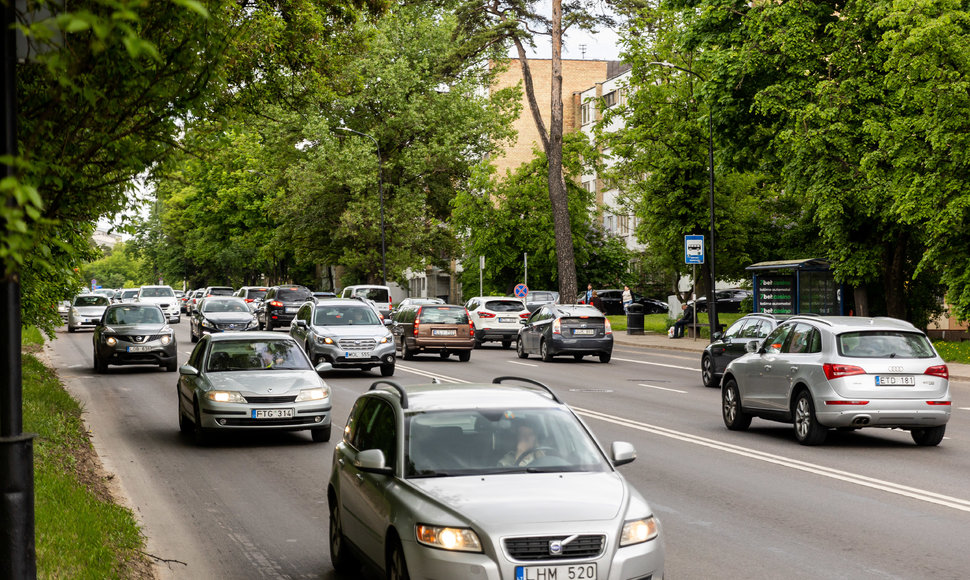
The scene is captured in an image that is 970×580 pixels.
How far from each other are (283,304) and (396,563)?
45.1 meters

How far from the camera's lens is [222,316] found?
41125 mm

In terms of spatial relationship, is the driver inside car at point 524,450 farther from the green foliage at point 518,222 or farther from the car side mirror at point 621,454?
the green foliage at point 518,222

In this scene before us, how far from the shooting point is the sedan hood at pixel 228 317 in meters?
40.9

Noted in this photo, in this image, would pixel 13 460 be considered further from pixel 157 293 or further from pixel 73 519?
pixel 157 293

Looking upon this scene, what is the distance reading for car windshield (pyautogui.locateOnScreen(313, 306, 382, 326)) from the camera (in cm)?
2794

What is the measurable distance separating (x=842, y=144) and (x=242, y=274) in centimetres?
7265

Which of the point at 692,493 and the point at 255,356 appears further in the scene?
the point at 255,356

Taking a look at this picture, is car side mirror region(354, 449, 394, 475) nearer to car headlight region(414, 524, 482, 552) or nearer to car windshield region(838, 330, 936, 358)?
car headlight region(414, 524, 482, 552)

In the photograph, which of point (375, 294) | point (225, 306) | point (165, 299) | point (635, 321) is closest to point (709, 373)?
point (225, 306)

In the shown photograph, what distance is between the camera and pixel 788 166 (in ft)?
113

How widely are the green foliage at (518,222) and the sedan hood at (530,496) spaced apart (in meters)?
54.6

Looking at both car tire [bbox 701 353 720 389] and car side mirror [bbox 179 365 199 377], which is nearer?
car side mirror [bbox 179 365 199 377]

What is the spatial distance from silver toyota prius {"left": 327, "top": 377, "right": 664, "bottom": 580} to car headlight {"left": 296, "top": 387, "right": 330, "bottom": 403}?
6742 mm

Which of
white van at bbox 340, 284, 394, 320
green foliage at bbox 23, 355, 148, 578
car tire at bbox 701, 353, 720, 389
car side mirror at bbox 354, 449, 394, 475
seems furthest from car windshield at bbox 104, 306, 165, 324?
car side mirror at bbox 354, 449, 394, 475
